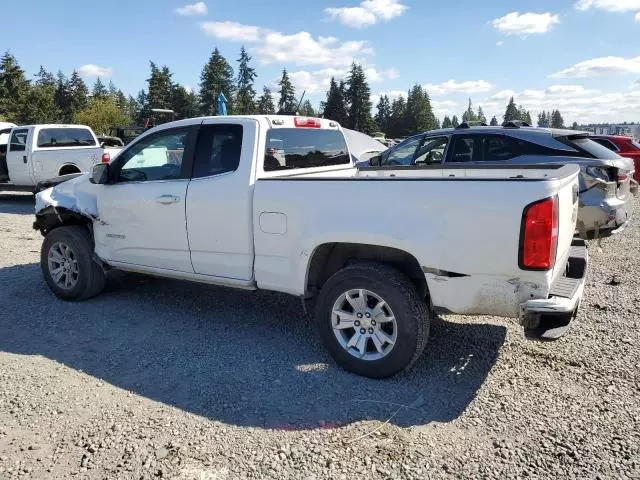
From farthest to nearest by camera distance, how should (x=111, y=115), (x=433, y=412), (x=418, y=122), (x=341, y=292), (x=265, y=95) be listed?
1. (x=418, y=122)
2. (x=265, y=95)
3. (x=111, y=115)
4. (x=341, y=292)
5. (x=433, y=412)

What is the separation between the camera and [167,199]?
4.68 m

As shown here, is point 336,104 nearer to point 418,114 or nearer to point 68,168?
point 418,114

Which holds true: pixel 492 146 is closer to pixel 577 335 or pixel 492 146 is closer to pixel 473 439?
pixel 577 335

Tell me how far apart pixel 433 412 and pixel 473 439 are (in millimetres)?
358

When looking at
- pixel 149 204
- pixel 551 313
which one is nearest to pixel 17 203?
pixel 149 204

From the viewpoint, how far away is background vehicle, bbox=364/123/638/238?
6.27 m

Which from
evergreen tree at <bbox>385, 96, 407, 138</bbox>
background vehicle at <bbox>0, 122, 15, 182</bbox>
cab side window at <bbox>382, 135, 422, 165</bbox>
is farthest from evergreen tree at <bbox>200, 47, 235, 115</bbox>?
cab side window at <bbox>382, 135, 422, 165</bbox>

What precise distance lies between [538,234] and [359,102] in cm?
9451

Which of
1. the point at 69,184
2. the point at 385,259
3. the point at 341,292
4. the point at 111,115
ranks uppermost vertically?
the point at 111,115

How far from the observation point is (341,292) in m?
3.78

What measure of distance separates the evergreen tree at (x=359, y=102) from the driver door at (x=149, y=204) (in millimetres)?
90168

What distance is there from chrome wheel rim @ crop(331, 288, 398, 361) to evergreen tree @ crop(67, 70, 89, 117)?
95265mm

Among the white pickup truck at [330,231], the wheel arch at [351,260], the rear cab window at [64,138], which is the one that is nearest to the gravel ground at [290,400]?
the white pickup truck at [330,231]

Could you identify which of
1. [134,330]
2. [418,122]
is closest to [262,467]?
[134,330]
